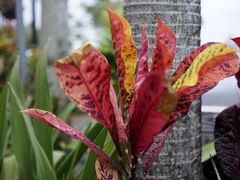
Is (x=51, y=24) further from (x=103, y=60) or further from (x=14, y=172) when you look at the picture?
(x=103, y=60)

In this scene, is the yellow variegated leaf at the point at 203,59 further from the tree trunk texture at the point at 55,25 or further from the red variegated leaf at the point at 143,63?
the tree trunk texture at the point at 55,25

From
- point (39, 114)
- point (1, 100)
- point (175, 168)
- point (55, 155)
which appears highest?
point (39, 114)

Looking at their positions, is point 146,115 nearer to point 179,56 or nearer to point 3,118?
point 179,56

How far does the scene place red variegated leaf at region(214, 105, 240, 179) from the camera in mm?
752

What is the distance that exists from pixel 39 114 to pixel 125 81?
14 centimetres

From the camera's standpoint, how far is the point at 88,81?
49cm

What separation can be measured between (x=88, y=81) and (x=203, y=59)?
0.16m

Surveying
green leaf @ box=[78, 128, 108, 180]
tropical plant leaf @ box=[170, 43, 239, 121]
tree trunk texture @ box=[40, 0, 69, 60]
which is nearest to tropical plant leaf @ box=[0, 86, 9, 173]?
green leaf @ box=[78, 128, 108, 180]

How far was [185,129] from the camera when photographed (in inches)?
37.4

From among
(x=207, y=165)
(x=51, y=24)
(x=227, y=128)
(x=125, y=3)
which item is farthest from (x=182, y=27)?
(x=51, y=24)

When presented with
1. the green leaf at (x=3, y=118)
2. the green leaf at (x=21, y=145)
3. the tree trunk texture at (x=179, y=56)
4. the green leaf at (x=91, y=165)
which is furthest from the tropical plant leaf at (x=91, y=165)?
the green leaf at (x=3, y=118)

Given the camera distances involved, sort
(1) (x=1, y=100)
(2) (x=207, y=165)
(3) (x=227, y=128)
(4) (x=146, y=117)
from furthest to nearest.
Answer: (1) (x=1, y=100), (2) (x=207, y=165), (3) (x=227, y=128), (4) (x=146, y=117)

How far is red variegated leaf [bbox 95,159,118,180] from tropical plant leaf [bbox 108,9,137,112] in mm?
102

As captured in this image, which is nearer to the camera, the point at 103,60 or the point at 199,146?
the point at 103,60
